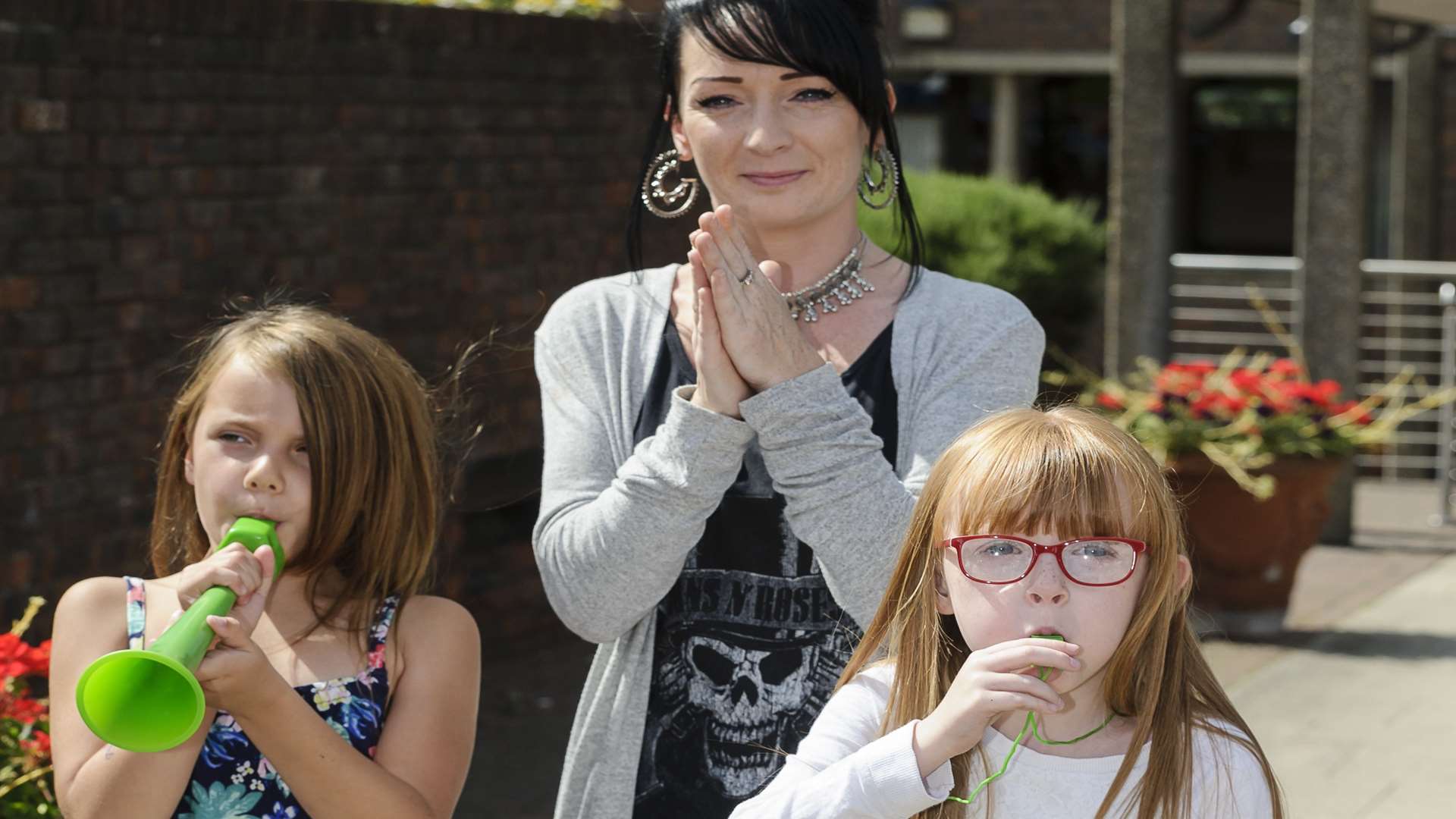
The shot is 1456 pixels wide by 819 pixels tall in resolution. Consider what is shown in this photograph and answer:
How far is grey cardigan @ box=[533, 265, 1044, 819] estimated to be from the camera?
2.12 metres

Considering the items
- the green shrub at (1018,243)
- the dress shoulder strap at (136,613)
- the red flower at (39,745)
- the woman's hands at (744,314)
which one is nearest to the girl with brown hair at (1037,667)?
the woman's hands at (744,314)

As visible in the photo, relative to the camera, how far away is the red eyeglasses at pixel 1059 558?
1.88 metres

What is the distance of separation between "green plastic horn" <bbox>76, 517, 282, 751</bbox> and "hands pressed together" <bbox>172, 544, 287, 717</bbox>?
0.10 ft

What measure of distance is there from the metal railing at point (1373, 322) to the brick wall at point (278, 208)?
192 inches

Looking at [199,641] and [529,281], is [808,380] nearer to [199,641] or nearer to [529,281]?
[199,641]

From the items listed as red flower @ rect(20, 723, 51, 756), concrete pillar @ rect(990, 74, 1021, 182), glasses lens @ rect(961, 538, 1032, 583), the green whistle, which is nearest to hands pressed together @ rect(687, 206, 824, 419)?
glasses lens @ rect(961, 538, 1032, 583)

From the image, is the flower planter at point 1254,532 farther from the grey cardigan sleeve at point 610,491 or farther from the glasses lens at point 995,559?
the glasses lens at point 995,559

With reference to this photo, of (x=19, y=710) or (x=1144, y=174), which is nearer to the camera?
(x=19, y=710)

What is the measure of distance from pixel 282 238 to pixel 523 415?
125cm

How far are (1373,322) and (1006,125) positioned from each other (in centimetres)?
438

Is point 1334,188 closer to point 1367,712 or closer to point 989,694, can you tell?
point 1367,712

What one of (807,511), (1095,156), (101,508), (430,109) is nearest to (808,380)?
(807,511)

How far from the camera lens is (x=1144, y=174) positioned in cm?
837

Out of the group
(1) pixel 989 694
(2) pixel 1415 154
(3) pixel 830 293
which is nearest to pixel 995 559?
(1) pixel 989 694
